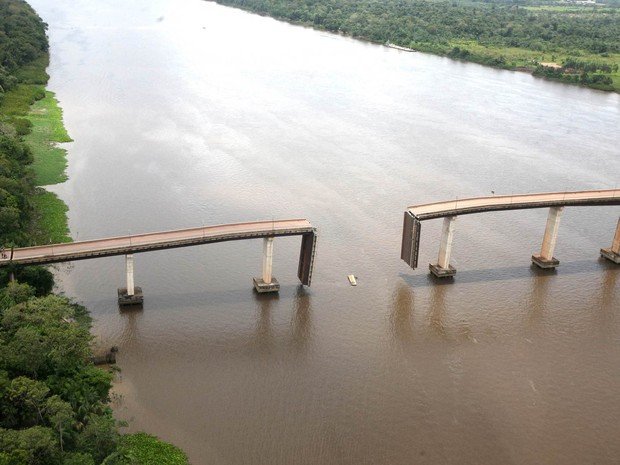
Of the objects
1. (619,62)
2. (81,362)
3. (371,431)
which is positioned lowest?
(371,431)

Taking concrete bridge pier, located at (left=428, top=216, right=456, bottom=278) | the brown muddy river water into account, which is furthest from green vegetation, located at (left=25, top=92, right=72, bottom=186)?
concrete bridge pier, located at (left=428, top=216, right=456, bottom=278)

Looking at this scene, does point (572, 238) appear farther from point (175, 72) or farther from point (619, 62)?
point (619, 62)

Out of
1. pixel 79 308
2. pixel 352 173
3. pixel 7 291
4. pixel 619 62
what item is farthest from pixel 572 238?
pixel 619 62

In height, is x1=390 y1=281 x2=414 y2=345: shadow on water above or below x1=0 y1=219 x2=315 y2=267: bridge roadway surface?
below

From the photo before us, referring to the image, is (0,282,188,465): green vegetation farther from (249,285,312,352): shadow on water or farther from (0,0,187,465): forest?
(249,285,312,352): shadow on water

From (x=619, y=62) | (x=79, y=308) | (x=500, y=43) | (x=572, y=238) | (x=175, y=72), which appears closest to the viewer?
(x=79, y=308)
